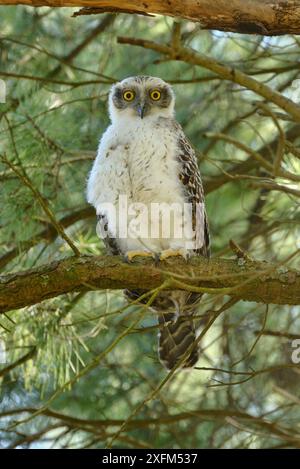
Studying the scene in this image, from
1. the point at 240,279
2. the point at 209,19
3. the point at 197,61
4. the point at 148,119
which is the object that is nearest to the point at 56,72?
the point at 148,119

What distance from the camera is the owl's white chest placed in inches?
177

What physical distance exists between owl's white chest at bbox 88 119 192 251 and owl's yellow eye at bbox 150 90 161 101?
1.85 ft

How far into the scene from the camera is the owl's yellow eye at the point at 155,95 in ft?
17.1

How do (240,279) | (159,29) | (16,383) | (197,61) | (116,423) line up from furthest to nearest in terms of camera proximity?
(159,29) → (16,383) → (116,423) → (197,61) → (240,279)

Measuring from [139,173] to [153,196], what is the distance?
15 cm

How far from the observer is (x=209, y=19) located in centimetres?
352

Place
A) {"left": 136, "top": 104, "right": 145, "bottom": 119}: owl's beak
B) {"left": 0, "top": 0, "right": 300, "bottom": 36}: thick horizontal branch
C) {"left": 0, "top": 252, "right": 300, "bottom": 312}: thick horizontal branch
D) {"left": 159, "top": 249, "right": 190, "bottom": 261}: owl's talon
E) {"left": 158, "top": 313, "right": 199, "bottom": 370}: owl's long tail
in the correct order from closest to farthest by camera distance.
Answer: {"left": 0, "top": 0, "right": 300, "bottom": 36}: thick horizontal branch < {"left": 0, "top": 252, "right": 300, "bottom": 312}: thick horizontal branch < {"left": 159, "top": 249, "right": 190, "bottom": 261}: owl's talon < {"left": 158, "top": 313, "right": 199, "bottom": 370}: owl's long tail < {"left": 136, "top": 104, "right": 145, "bottom": 119}: owl's beak

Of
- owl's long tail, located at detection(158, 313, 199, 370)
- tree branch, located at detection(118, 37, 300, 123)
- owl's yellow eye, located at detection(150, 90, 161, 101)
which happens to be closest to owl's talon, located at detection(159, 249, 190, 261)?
owl's long tail, located at detection(158, 313, 199, 370)

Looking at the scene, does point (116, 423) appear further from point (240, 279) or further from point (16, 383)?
point (240, 279)

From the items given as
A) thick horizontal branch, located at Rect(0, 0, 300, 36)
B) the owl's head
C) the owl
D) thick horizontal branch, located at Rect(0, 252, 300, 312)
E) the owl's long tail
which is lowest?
the owl's long tail

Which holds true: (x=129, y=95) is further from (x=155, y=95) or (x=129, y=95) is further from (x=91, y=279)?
(x=91, y=279)

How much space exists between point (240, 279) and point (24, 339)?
1850mm

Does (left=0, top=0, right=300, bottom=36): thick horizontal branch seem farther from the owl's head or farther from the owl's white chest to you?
the owl's head

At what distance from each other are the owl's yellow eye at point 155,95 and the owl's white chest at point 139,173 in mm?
562
